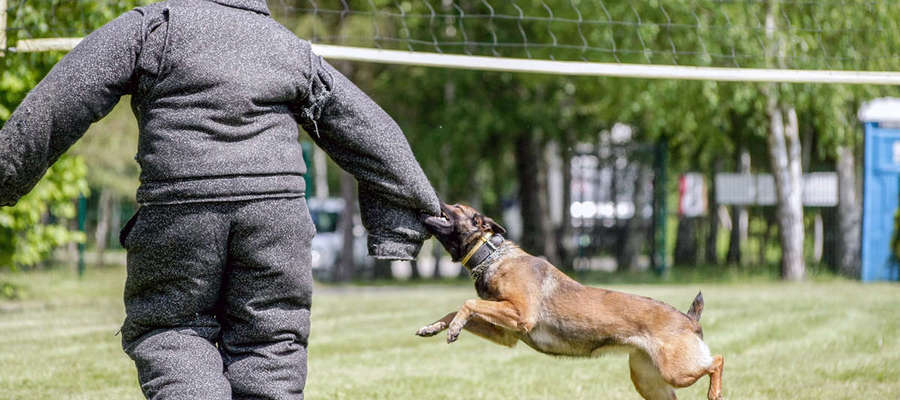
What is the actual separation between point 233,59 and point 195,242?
0.64 metres

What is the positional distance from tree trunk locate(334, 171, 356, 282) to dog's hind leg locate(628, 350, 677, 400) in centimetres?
1484

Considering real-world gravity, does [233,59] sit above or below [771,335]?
above

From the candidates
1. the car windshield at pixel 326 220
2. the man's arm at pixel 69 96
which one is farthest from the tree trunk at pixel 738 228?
the man's arm at pixel 69 96

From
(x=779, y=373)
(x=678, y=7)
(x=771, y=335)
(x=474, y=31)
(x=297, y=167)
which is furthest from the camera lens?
(x=474, y=31)

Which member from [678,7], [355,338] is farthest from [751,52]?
[355,338]

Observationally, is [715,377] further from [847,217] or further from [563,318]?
[847,217]

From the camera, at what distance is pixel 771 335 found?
8.86m

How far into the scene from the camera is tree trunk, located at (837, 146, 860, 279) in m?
18.1

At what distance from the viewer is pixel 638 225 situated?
20.6 m

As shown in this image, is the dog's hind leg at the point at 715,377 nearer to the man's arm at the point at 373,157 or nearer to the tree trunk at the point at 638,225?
the man's arm at the point at 373,157

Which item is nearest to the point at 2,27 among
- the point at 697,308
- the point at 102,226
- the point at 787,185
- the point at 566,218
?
the point at 697,308

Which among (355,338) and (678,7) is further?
(678,7)

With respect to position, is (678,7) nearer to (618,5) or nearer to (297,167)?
(618,5)

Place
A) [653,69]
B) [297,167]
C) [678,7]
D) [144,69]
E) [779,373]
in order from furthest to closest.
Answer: [678,7] → [779,373] → [653,69] → [297,167] → [144,69]
